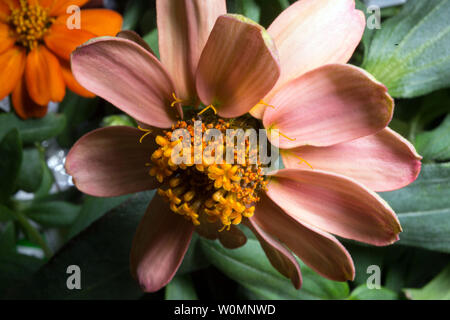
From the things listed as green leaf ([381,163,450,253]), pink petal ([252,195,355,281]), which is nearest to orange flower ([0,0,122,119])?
pink petal ([252,195,355,281])

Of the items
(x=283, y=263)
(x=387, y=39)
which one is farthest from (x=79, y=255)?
Result: (x=387, y=39)

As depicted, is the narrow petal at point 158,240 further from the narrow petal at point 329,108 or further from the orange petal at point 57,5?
the orange petal at point 57,5

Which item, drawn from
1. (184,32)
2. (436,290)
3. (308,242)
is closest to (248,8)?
(184,32)

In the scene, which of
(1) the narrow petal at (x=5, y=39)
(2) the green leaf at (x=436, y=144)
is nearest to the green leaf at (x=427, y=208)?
(2) the green leaf at (x=436, y=144)

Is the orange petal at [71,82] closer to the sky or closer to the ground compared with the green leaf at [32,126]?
closer to the sky

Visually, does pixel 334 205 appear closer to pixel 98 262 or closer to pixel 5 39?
pixel 98 262

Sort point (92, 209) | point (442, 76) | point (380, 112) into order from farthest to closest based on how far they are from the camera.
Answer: point (92, 209) → point (442, 76) → point (380, 112)
